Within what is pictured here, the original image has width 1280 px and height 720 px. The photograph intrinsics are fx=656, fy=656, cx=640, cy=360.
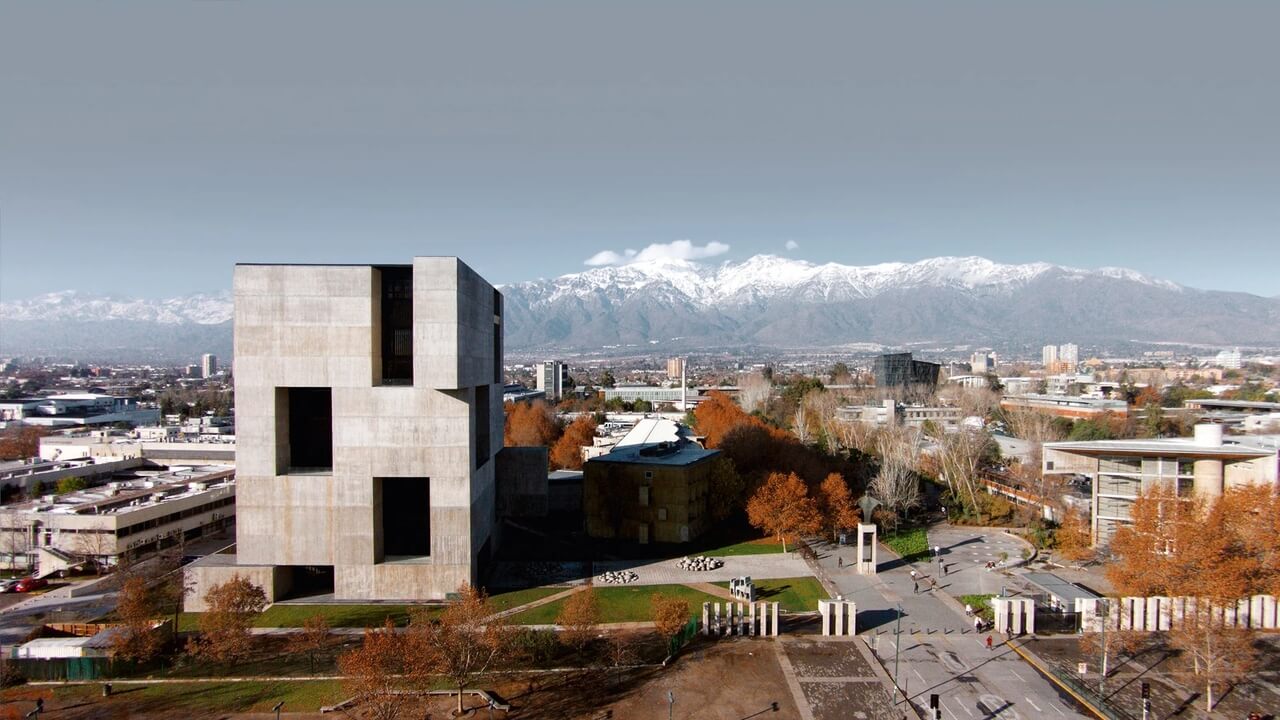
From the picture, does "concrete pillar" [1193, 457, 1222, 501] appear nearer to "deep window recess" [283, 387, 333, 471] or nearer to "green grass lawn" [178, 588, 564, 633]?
"green grass lawn" [178, 588, 564, 633]

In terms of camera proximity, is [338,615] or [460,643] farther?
[338,615]

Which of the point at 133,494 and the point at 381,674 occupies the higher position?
the point at 133,494

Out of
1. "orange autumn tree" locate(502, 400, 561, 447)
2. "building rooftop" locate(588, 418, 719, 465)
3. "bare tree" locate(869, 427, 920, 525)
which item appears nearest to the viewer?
"building rooftop" locate(588, 418, 719, 465)

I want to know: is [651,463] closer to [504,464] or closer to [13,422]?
[504,464]

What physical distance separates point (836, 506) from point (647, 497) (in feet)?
42.2

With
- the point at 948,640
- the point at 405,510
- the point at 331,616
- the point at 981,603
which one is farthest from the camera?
the point at 405,510

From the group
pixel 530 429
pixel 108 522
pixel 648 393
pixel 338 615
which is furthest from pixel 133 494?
pixel 648 393

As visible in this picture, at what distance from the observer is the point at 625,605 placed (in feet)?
111

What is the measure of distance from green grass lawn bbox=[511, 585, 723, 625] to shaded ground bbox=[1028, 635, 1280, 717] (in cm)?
1567

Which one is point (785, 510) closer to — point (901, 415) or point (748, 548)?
point (748, 548)

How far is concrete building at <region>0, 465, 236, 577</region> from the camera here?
4016cm

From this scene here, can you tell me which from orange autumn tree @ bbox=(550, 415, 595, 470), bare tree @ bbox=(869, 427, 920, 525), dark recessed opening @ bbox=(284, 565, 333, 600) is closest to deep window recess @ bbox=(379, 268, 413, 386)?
dark recessed opening @ bbox=(284, 565, 333, 600)

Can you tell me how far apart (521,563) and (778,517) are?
54.7ft

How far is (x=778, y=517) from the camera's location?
140 ft
